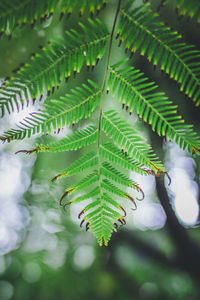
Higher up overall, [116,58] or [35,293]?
[116,58]

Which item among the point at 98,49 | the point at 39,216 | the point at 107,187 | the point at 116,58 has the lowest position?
the point at 39,216

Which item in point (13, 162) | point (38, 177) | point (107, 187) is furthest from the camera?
point (13, 162)

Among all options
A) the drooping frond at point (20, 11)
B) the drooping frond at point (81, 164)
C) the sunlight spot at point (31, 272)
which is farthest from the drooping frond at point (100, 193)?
the sunlight spot at point (31, 272)

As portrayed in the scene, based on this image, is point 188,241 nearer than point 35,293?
Yes

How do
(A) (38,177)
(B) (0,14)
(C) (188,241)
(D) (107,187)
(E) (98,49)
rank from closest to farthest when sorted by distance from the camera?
(B) (0,14)
(E) (98,49)
(D) (107,187)
(C) (188,241)
(A) (38,177)

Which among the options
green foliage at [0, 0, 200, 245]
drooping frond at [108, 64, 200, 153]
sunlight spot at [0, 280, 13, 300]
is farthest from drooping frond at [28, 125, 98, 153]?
sunlight spot at [0, 280, 13, 300]

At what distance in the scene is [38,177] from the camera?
2885mm

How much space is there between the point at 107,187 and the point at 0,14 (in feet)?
1.68

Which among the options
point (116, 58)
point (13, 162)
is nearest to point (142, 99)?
point (116, 58)

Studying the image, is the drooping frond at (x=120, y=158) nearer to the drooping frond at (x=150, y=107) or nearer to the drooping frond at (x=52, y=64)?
the drooping frond at (x=150, y=107)

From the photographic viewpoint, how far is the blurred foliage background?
1.78 meters

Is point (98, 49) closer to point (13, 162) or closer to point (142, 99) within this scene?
point (142, 99)

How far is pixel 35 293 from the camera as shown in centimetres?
320

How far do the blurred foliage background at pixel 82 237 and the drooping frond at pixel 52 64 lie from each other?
1064 millimetres
